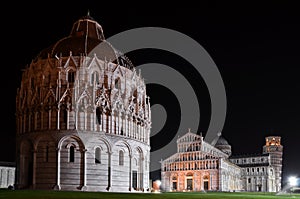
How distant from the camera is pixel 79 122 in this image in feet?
174

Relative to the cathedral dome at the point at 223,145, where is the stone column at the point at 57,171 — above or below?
below

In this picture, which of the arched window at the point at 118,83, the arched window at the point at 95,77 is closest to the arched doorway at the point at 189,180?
the arched window at the point at 118,83

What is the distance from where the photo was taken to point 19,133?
185ft

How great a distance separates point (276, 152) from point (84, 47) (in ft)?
361

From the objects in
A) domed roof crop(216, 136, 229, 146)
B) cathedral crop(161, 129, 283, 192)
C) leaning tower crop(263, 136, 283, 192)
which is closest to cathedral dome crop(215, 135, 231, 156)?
domed roof crop(216, 136, 229, 146)

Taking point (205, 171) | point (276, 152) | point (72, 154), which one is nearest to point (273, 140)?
point (276, 152)

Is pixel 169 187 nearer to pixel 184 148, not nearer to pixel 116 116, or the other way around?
pixel 184 148

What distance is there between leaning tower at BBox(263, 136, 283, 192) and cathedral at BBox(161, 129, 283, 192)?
8.29 m

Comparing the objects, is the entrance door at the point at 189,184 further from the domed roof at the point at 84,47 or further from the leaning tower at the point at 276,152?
the domed roof at the point at 84,47

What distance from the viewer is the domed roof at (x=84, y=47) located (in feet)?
189

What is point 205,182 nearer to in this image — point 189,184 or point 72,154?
point 189,184

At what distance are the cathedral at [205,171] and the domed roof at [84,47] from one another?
61266 mm

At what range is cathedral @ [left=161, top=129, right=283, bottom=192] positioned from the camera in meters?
117

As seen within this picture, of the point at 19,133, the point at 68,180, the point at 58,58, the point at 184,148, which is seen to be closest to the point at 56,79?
the point at 58,58
